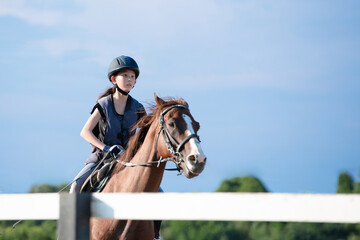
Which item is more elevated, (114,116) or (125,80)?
(125,80)

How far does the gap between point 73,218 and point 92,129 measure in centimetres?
286

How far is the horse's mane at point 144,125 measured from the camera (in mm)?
4852

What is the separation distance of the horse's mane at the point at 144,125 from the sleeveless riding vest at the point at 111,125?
16.5 inches

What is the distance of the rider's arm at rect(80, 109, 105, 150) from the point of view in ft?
17.4

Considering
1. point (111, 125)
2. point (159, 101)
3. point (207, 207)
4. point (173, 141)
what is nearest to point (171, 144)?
point (173, 141)

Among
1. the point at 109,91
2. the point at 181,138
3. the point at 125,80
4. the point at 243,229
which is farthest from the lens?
the point at 243,229

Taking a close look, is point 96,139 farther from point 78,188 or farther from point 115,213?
point 115,213

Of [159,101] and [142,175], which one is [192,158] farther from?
[159,101]

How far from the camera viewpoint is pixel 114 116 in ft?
18.0

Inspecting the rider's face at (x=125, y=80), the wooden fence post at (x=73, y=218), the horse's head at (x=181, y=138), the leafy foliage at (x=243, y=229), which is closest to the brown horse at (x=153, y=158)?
the horse's head at (x=181, y=138)

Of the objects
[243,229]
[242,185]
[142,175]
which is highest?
[242,185]

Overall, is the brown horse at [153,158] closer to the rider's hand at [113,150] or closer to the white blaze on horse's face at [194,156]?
the white blaze on horse's face at [194,156]

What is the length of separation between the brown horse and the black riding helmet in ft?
2.96

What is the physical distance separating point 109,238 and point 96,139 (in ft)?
4.19
